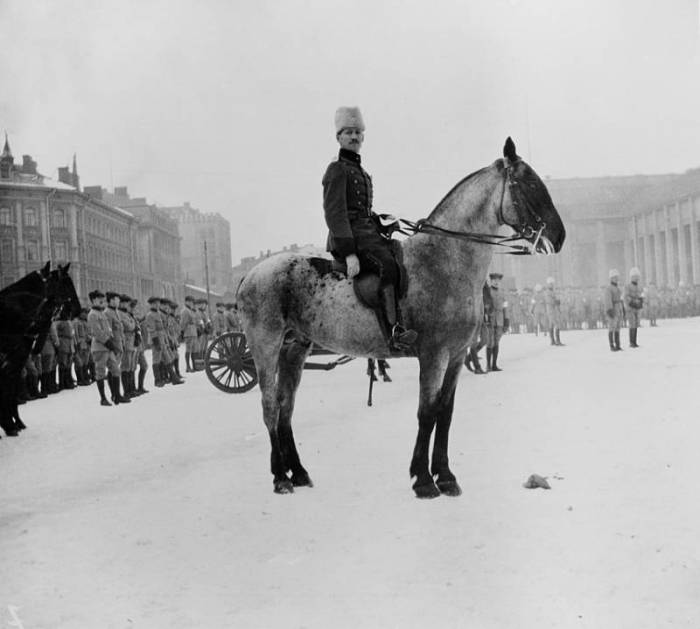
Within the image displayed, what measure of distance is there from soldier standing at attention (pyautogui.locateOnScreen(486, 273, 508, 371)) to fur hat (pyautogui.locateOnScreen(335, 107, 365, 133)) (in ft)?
28.1

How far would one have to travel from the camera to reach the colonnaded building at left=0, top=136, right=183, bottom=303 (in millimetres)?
5285

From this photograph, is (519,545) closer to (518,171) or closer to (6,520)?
(518,171)

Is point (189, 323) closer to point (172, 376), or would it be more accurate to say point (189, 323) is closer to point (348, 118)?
point (172, 376)

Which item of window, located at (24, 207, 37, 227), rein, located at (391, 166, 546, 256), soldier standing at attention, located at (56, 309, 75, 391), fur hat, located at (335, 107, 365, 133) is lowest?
soldier standing at attention, located at (56, 309, 75, 391)

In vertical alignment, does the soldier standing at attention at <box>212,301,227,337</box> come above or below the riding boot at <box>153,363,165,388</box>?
above

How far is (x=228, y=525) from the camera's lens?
4.27 m

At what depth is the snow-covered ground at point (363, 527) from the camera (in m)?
2.98

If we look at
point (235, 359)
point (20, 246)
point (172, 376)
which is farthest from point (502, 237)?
point (172, 376)

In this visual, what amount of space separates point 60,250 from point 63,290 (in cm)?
52

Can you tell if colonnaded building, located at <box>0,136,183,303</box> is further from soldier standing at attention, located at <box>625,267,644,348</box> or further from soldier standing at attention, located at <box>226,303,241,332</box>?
soldier standing at attention, located at <box>625,267,644,348</box>

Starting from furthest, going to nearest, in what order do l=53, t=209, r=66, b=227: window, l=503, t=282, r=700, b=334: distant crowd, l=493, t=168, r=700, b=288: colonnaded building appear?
l=503, t=282, r=700, b=334: distant crowd
l=493, t=168, r=700, b=288: colonnaded building
l=53, t=209, r=66, b=227: window

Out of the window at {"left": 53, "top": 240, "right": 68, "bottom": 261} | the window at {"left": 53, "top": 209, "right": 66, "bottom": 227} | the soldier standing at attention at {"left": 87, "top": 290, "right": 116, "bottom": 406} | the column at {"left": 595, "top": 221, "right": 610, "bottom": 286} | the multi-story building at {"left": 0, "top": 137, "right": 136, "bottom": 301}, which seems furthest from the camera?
the column at {"left": 595, "top": 221, "right": 610, "bottom": 286}

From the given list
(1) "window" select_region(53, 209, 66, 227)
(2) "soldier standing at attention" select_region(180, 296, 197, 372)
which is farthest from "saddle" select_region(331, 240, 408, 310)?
(2) "soldier standing at attention" select_region(180, 296, 197, 372)

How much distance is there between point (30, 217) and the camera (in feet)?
21.0
